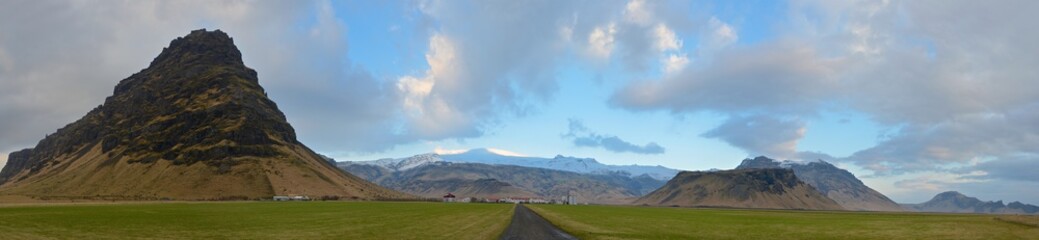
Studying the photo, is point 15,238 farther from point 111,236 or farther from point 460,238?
point 460,238

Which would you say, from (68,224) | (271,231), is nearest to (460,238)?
(271,231)

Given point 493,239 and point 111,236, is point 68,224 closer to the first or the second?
point 111,236

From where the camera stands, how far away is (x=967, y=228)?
223ft

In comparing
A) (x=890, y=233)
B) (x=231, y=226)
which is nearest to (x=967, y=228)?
(x=890, y=233)

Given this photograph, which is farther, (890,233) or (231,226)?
(890,233)

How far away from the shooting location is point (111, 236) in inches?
1567

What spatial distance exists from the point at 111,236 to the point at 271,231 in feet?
36.2

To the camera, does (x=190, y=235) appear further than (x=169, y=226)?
No

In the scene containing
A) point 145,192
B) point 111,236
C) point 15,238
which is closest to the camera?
point 15,238

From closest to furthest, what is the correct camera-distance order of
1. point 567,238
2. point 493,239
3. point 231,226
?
point 493,239, point 567,238, point 231,226

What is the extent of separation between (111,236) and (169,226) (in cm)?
1058

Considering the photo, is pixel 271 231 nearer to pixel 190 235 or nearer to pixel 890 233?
pixel 190 235

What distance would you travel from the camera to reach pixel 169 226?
164ft

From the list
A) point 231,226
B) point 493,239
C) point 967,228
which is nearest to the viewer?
point 493,239
